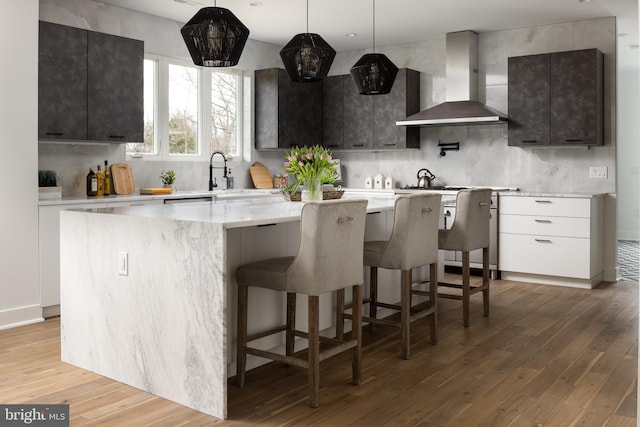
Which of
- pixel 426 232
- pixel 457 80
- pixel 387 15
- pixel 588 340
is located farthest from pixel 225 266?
pixel 457 80

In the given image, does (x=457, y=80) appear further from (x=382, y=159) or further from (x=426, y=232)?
(x=426, y=232)

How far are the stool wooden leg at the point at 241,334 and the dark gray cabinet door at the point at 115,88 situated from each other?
2679 mm

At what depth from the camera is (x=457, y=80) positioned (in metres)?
6.72

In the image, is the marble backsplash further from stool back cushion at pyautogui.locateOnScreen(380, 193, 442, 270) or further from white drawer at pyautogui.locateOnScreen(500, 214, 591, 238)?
stool back cushion at pyautogui.locateOnScreen(380, 193, 442, 270)

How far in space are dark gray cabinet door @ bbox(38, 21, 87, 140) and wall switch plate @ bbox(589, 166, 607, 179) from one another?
4736 millimetres

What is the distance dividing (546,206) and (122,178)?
12.9ft

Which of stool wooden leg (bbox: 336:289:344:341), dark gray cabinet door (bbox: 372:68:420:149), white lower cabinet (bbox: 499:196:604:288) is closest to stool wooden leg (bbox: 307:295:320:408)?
stool wooden leg (bbox: 336:289:344:341)

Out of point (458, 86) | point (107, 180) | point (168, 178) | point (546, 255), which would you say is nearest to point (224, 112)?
point (168, 178)

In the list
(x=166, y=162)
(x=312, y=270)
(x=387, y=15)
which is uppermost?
(x=387, y=15)

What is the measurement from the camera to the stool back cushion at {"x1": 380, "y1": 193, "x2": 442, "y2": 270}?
370 centimetres

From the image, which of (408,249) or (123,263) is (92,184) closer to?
(123,263)

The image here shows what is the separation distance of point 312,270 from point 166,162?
3.74 metres

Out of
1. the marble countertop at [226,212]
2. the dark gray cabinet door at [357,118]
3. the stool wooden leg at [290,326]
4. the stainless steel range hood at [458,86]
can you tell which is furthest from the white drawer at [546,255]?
the stool wooden leg at [290,326]

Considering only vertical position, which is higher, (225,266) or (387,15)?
(387,15)
